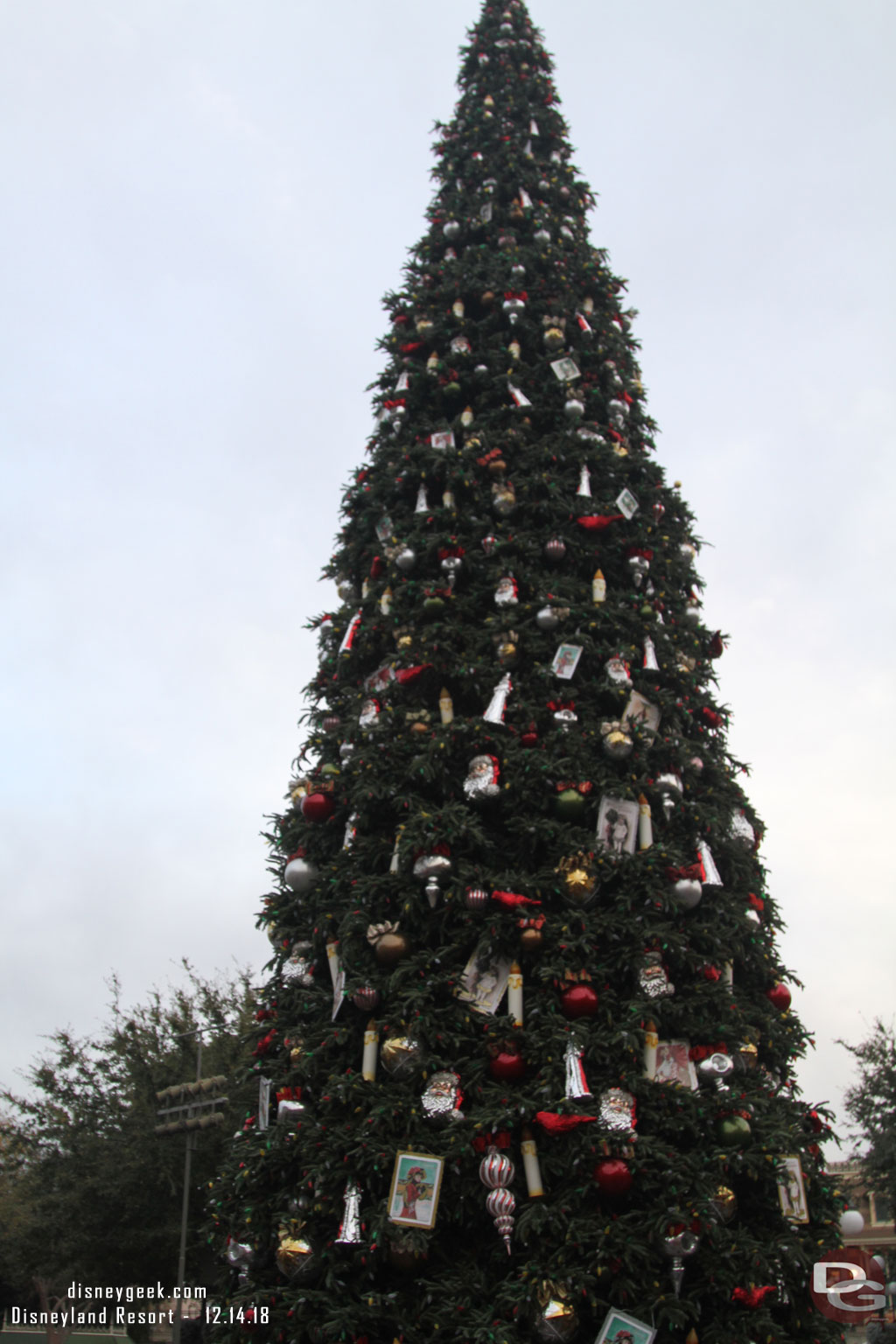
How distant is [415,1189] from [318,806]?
2340mm

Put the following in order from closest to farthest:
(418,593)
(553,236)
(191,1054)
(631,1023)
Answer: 1. (631,1023)
2. (418,593)
3. (553,236)
4. (191,1054)

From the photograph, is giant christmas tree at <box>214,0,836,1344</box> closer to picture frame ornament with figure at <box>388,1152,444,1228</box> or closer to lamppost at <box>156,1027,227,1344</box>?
picture frame ornament with figure at <box>388,1152,444,1228</box>

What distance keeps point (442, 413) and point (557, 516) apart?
172 cm

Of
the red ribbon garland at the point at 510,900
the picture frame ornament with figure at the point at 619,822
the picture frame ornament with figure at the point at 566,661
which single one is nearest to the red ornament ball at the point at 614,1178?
the red ribbon garland at the point at 510,900

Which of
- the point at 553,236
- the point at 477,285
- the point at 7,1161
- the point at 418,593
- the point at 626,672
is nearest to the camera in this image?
the point at 626,672

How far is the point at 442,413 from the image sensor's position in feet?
25.8

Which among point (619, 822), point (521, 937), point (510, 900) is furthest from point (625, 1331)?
point (619, 822)

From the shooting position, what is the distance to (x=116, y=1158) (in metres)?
15.4

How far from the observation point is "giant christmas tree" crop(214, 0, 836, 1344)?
4.39 meters

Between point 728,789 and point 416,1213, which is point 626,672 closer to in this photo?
point 728,789

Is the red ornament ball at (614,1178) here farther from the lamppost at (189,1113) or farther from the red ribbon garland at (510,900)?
the lamppost at (189,1113)

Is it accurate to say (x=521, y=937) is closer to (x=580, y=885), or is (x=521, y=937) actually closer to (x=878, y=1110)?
(x=580, y=885)

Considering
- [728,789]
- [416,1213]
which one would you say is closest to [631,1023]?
[416,1213]

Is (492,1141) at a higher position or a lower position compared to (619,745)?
lower
